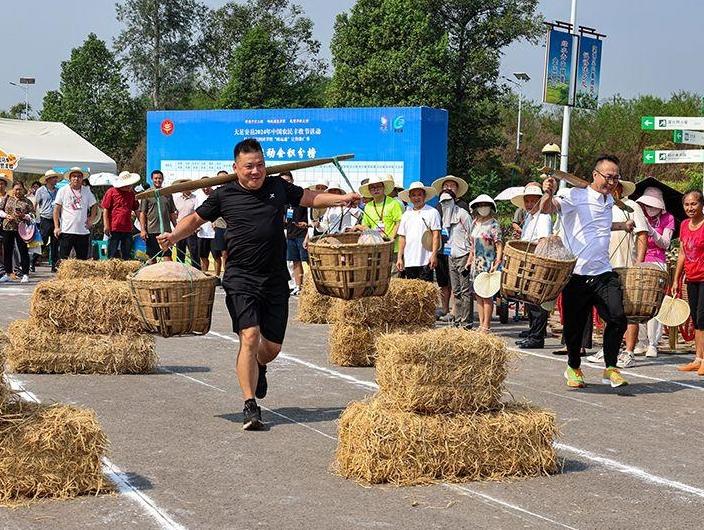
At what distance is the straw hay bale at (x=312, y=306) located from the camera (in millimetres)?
15711

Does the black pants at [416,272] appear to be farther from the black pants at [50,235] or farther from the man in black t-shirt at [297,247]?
the black pants at [50,235]

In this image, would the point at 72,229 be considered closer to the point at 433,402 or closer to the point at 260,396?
the point at 260,396

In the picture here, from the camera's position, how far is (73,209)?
63.5 ft

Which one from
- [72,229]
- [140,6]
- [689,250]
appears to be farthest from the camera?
[140,6]

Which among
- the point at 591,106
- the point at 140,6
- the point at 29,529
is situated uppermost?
the point at 140,6

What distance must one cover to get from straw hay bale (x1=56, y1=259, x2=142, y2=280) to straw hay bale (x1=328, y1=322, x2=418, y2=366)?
7.59 ft

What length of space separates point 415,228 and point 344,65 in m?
29.9

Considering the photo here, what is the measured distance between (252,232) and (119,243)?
10915mm

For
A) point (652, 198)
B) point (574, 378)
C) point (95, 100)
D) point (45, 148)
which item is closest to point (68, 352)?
point (574, 378)

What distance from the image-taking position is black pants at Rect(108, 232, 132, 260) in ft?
61.6

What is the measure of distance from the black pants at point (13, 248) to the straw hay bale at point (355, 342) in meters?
11.4

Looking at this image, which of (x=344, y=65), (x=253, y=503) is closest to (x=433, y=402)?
(x=253, y=503)

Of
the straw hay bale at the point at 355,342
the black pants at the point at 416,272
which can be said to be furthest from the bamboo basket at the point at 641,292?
the black pants at the point at 416,272

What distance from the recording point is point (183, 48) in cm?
6266
